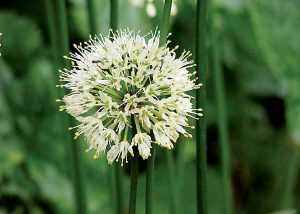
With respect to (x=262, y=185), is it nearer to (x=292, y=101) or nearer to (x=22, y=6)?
(x=292, y=101)

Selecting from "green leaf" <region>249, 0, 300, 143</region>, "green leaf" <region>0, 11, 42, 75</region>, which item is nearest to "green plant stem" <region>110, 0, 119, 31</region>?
"green leaf" <region>249, 0, 300, 143</region>

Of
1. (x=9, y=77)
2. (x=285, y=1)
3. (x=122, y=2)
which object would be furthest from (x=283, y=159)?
(x=9, y=77)

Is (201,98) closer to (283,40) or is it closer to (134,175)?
(134,175)

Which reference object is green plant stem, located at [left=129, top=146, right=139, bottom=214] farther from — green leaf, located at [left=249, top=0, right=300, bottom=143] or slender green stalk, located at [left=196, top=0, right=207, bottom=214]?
green leaf, located at [left=249, top=0, right=300, bottom=143]

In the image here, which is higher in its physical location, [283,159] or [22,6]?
[22,6]

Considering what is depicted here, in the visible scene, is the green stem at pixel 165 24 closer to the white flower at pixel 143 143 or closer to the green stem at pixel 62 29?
the white flower at pixel 143 143

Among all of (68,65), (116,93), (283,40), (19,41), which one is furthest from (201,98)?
(19,41)
